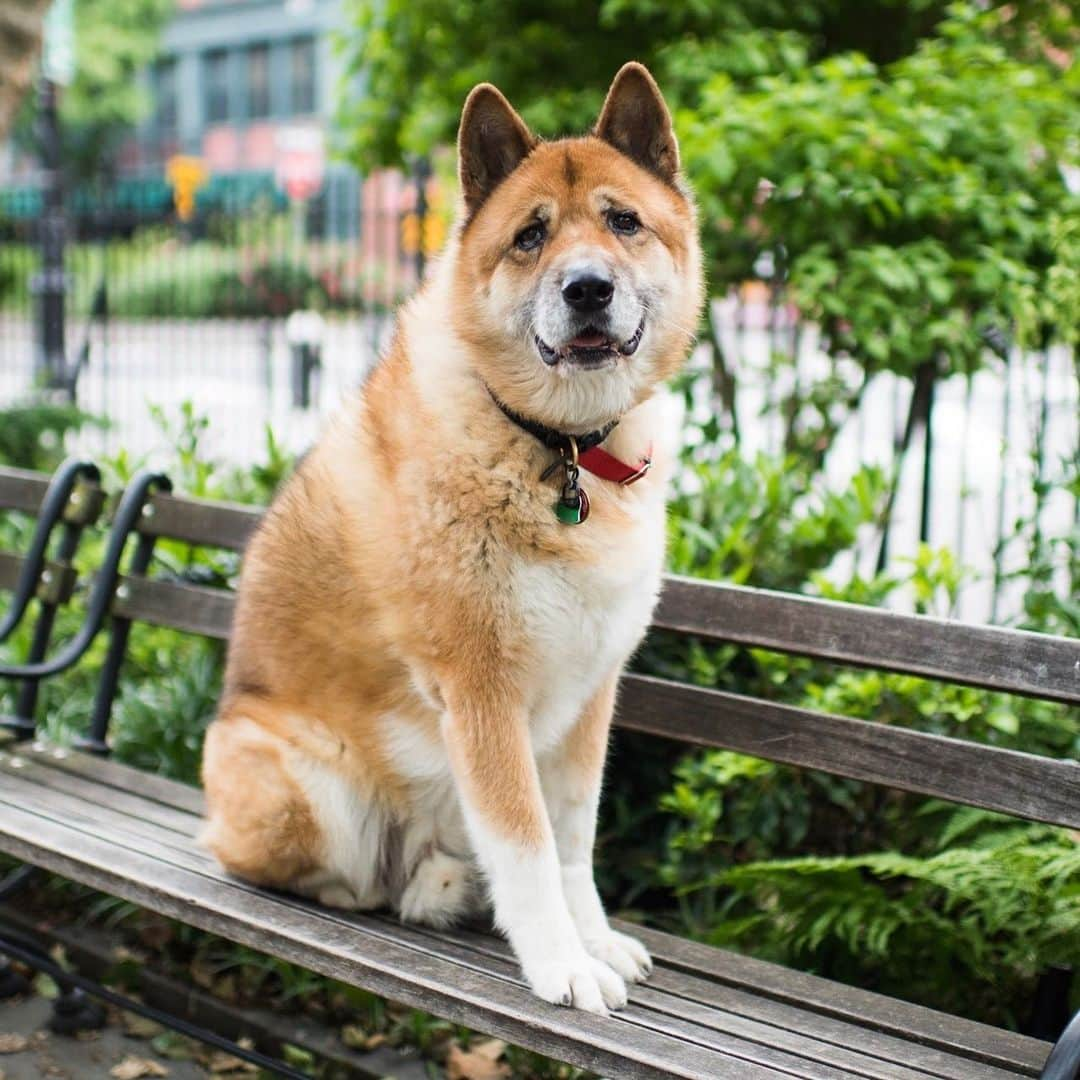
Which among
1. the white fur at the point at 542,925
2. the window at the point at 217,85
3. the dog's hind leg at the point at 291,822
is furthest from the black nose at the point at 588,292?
the window at the point at 217,85

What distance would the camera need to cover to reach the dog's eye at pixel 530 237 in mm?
2693

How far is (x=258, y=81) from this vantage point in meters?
48.7

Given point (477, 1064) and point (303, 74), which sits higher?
point (303, 74)

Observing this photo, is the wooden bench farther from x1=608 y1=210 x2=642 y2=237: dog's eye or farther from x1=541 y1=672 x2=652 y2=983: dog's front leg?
x1=608 y1=210 x2=642 y2=237: dog's eye

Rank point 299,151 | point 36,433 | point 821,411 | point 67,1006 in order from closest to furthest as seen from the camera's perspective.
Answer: point 67,1006
point 821,411
point 36,433
point 299,151

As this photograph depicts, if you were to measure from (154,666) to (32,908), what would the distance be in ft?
3.58

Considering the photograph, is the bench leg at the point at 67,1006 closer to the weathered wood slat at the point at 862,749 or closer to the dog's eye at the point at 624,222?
the weathered wood slat at the point at 862,749

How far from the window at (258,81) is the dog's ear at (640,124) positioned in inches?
1917

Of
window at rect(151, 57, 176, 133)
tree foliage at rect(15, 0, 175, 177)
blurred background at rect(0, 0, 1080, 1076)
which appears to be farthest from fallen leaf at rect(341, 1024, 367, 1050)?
window at rect(151, 57, 176, 133)

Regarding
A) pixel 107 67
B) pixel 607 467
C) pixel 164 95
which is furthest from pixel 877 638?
pixel 164 95

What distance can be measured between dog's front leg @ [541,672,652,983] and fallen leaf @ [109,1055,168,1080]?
1.34m

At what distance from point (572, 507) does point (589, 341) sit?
32 centimetres

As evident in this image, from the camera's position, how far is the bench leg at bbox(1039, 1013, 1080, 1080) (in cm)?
208

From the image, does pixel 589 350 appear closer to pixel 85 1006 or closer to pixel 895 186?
pixel 85 1006
